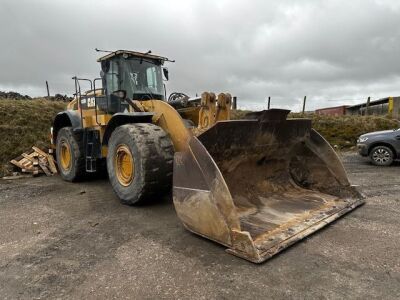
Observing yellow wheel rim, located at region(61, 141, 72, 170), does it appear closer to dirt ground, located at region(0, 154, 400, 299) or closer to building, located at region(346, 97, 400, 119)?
dirt ground, located at region(0, 154, 400, 299)

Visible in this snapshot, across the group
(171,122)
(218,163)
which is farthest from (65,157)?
(218,163)

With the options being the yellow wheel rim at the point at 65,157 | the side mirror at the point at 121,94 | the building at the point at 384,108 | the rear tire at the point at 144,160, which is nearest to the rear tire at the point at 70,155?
the yellow wheel rim at the point at 65,157

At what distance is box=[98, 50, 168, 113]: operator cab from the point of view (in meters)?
7.07

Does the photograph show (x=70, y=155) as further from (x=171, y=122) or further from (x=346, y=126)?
(x=346, y=126)

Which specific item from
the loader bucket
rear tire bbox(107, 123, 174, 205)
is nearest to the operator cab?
rear tire bbox(107, 123, 174, 205)

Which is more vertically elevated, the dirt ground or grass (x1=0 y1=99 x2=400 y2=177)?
grass (x1=0 y1=99 x2=400 y2=177)

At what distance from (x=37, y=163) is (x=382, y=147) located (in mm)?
9966

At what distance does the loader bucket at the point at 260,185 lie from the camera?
4.04 meters

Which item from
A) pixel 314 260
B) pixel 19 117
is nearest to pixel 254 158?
pixel 314 260

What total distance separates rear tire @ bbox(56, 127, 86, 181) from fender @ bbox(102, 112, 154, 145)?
1692 mm

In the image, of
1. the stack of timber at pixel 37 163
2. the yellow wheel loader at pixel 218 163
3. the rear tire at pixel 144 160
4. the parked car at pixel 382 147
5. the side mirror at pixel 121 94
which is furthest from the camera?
the parked car at pixel 382 147

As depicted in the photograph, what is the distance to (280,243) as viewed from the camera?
13.4ft

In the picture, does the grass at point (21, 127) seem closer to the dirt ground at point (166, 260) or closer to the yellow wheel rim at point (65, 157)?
the yellow wheel rim at point (65, 157)

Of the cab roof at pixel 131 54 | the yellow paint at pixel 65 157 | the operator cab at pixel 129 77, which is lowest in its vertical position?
the yellow paint at pixel 65 157
